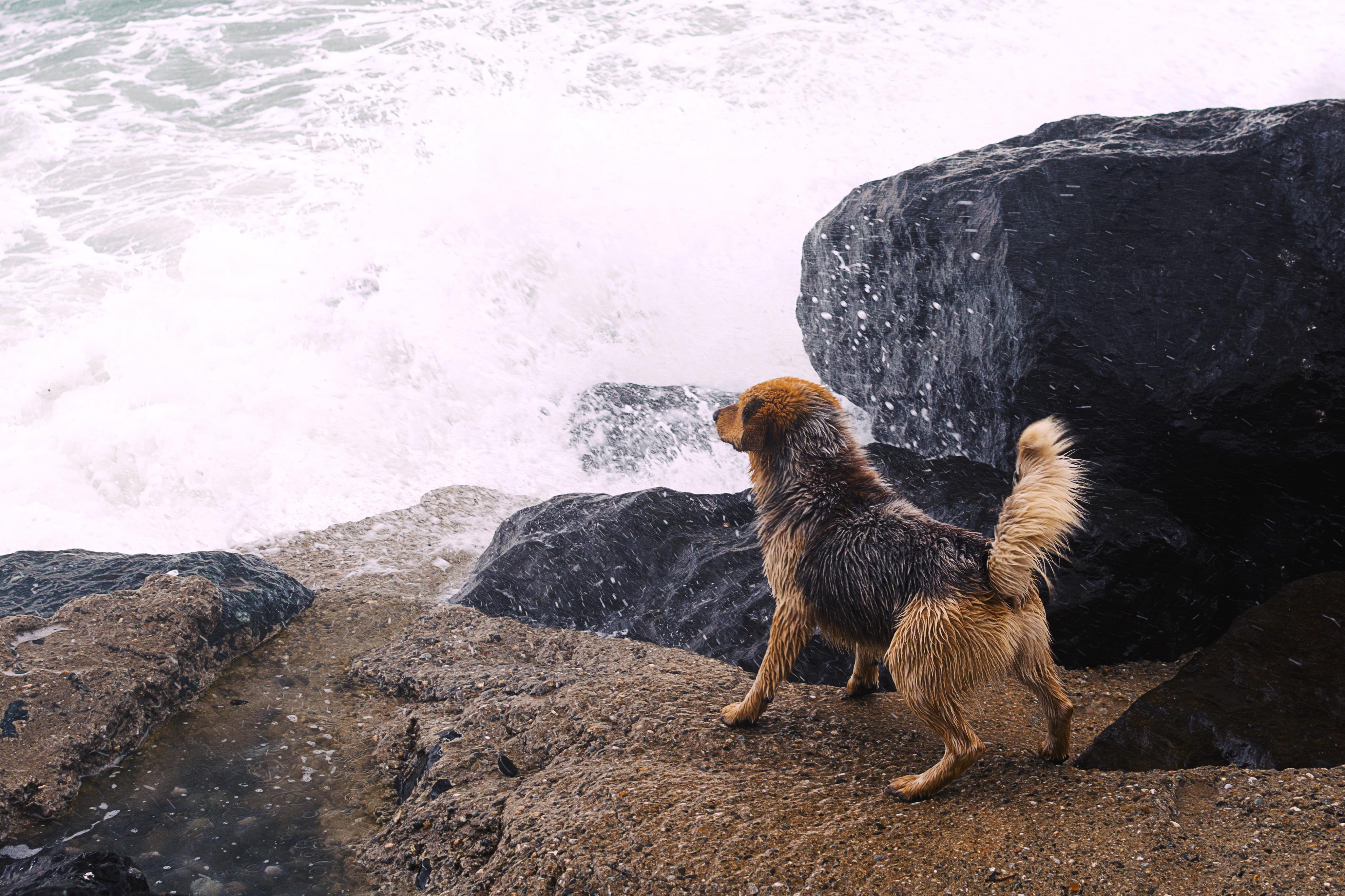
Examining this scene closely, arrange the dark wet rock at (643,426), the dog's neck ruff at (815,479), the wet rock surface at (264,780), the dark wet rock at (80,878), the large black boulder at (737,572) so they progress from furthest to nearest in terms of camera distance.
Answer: the dark wet rock at (643,426)
the large black boulder at (737,572)
the dog's neck ruff at (815,479)
the wet rock surface at (264,780)
the dark wet rock at (80,878)

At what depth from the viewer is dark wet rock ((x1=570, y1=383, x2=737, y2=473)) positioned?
8.62m

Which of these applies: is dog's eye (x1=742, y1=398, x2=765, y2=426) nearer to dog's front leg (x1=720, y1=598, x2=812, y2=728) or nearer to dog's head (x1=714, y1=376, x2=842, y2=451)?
dog's head (x1=714, y1=376, x2=842, y2=451)

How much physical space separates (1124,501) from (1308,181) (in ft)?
6.77

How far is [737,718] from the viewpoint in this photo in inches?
143

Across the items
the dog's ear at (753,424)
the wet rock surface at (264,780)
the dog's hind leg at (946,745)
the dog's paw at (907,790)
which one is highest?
the dog's ear at (753,424)

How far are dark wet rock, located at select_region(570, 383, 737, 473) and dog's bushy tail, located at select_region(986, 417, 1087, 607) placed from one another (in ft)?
17.8

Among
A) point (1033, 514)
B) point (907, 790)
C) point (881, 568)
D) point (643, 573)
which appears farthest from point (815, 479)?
point (643, 573)

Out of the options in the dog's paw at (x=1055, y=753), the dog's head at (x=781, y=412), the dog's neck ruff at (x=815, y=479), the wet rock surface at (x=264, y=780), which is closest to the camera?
the dog's paw at (x=1055, y=753)

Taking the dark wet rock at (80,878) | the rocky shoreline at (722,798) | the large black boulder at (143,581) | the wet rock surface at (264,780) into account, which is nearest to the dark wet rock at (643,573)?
the rocky shoreline at (722,798)

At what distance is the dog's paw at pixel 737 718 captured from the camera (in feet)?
11.9

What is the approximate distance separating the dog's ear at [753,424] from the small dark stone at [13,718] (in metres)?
3.64

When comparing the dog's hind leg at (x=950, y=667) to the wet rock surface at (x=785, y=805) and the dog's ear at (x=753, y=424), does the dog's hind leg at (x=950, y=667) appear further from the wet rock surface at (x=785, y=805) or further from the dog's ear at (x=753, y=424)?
the dog's ear at (x=753, y=424)

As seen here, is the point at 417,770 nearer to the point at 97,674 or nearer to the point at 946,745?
the point at 97,674

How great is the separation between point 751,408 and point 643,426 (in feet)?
17.2
